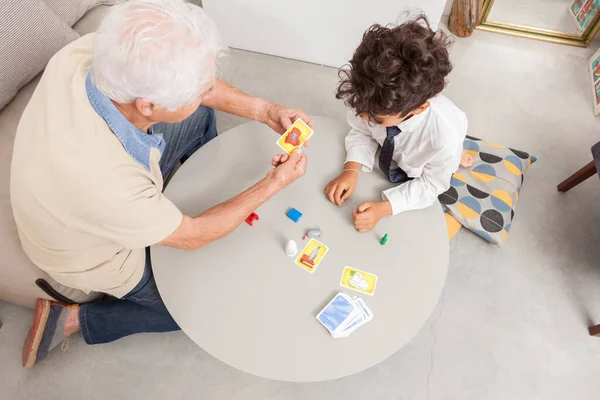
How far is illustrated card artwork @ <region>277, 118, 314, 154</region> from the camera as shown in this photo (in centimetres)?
163

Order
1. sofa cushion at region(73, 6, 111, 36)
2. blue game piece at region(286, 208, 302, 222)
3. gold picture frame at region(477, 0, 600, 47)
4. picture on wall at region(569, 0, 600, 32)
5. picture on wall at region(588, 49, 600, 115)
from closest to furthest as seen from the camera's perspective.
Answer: blue game piece at region(286, 208, 302, 222)
sofa cushion at region(73, 6, 111, 36)
picture on wall at region(588, 49, 600, 115)
picture on wall at region(569, 0, 600, 32)
gold picture frame at region(477, 0, 600, 47)

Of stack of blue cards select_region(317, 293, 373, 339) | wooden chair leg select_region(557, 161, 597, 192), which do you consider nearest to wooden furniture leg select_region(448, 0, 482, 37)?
wooden chair leg select_region(557, 161, 597, 192)

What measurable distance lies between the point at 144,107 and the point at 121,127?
0.12m

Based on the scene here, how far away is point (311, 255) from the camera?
154cm

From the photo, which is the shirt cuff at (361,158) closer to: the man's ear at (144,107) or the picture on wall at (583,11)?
the man's ear at (144,107)

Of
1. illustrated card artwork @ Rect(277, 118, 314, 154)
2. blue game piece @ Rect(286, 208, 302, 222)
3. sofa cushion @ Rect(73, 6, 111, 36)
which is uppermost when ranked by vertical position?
illustrated card artwork @ Rect(277, 118, 314, 154)

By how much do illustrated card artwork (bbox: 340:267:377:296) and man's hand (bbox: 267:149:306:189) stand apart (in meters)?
0.40

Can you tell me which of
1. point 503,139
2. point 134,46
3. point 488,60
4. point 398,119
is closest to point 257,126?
point 398,119

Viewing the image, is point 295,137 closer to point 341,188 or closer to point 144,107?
point 341,188

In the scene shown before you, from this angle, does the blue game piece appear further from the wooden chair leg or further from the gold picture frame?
the gold picture frame

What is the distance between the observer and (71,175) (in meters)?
1.18

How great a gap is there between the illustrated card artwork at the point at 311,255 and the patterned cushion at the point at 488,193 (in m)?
0.99

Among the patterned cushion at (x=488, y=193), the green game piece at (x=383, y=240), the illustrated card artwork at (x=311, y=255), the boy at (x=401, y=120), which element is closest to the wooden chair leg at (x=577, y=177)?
the patterned cushion at (x=488, y=193)

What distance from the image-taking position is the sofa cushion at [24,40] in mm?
1828
